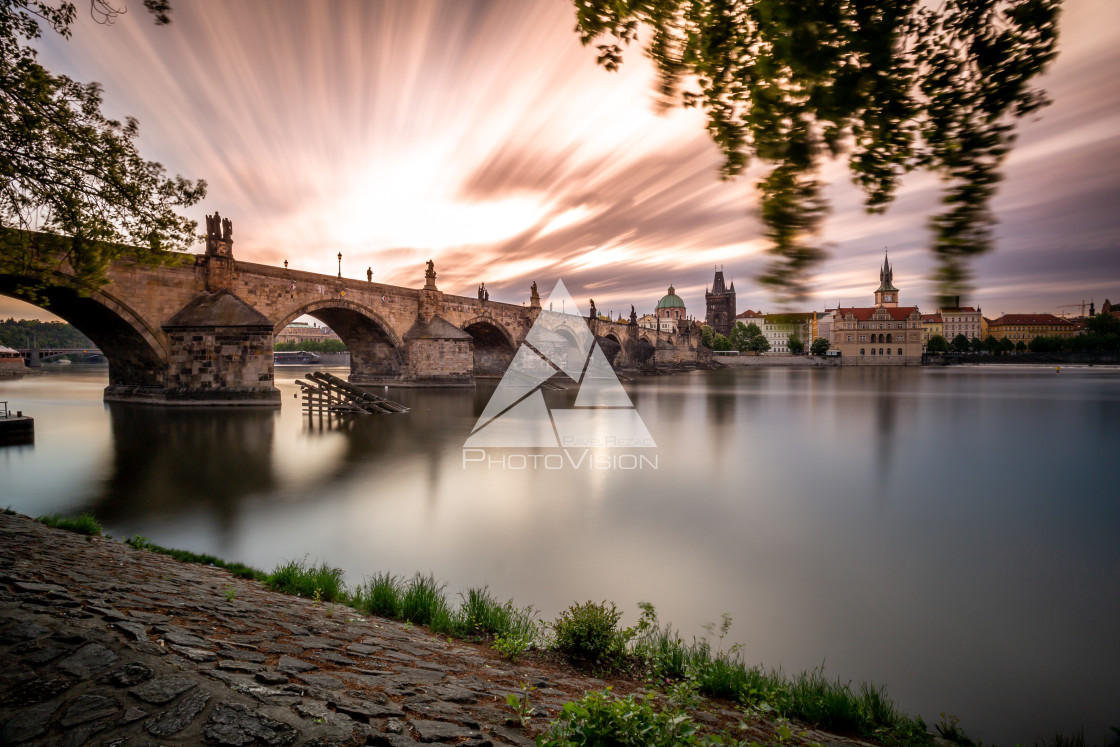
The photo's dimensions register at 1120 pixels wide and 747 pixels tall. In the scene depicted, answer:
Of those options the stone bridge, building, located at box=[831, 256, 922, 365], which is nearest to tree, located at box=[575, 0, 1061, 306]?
the stone bridge

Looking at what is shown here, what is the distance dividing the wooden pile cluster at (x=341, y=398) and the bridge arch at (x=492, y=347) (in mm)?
20205

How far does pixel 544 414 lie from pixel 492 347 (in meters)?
24.3

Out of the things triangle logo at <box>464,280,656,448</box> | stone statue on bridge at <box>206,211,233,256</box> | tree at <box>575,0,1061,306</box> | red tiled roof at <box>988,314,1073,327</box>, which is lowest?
triangle logo at <box>464,280,656,448</box>

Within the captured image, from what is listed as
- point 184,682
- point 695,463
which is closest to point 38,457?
point 184,682

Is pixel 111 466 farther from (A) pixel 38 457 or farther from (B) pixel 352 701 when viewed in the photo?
(B) pixel 352 701

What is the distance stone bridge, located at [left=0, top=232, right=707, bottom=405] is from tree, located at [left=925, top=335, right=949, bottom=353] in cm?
10283

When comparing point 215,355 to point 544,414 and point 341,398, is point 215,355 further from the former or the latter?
point 544,414

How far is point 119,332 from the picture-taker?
18.2 meters

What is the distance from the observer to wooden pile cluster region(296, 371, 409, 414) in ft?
58.3

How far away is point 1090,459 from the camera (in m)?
12.9

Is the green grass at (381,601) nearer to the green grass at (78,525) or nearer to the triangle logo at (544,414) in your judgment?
the green grass at (78,525)

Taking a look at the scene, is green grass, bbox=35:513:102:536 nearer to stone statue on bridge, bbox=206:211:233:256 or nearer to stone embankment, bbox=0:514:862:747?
stone embankment, bbox=0:514:862:747

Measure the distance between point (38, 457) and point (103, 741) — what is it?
12.6 meters

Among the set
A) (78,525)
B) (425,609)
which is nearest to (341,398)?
(78,525)
